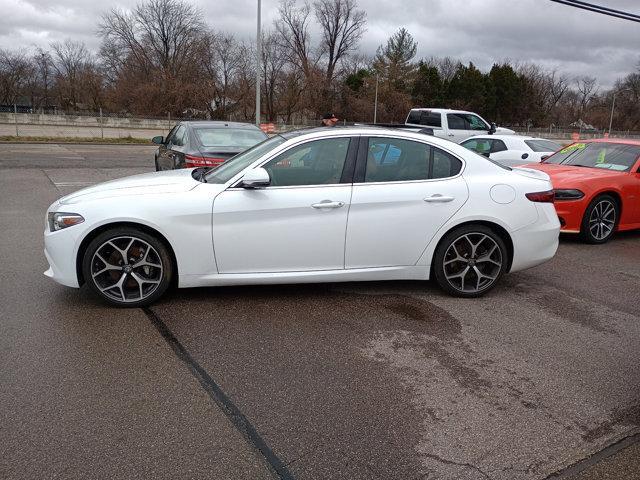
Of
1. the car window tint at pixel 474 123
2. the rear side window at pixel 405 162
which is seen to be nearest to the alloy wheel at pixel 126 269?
the rear side window at pixel 405 162

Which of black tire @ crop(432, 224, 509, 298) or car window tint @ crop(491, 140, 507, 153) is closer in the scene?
black tire @ crop(432, 224, 509, 298)

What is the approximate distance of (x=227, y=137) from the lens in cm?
931

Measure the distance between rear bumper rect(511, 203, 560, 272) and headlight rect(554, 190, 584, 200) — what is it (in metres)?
2.35

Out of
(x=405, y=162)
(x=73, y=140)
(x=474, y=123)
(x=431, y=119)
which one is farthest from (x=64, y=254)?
(x=73, y=140)

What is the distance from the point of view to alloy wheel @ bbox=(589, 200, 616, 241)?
7430 mm

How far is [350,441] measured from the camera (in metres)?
2.79

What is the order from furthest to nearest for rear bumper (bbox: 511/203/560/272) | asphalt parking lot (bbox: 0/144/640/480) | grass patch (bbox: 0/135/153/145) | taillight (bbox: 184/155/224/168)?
grass patch (bbox: 0/135/153/145) → taillight (bbox: 184/155/224/168) → rear bumper (bbox: 511/203/560/272) → asphalt parking lot (bbox: 0/144/640/480)

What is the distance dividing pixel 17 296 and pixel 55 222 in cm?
86

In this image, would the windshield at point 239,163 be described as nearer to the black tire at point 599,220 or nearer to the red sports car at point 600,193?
the red sports car at point 600,193

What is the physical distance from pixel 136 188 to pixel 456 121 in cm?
1519

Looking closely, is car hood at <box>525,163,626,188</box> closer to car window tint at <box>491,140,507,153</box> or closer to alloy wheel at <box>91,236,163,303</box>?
car window tint at <box>491,140,507,153</box>

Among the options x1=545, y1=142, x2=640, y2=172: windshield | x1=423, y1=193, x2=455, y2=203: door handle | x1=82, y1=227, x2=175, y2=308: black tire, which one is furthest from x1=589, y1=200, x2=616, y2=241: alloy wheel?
x1=82, y1=227, x2=175, y2=308: black tire

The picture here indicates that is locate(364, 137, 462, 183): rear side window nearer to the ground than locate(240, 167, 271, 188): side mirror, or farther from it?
farther from it

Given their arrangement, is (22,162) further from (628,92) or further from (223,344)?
(628,92)
